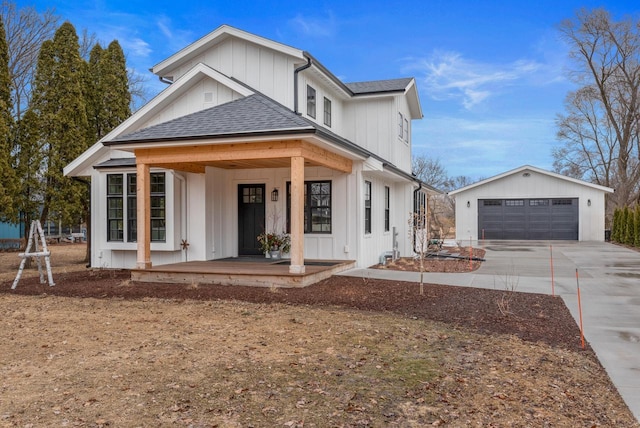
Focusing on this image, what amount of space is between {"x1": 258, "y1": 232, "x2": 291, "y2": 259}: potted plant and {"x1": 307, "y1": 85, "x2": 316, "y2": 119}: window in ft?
10.8

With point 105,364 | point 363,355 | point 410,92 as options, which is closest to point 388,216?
point 410,92

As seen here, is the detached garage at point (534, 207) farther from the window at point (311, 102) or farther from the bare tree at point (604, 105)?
the window at point (311, 102)

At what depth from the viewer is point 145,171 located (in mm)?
10906

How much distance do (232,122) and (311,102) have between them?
3.46 m

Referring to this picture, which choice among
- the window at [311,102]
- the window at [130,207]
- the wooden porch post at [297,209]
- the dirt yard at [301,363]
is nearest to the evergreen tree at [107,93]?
the window at [130,207]

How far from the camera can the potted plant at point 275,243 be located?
12883 millimetres

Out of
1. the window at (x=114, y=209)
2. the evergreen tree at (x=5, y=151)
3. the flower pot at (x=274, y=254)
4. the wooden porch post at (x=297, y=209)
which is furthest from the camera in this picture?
the evergreen tree at (x=5, y=151)

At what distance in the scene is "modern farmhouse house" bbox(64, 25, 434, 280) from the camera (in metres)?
11.2

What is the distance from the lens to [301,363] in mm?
5109

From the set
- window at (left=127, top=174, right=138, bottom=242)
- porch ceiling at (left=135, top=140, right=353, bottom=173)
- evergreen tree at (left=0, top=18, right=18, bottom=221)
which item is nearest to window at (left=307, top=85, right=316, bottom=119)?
porch ceiling at (left=135, top=140, right=353, bottom=173)

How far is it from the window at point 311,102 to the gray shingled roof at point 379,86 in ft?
7.65

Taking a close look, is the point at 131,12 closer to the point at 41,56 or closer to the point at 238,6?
the point at 238,6

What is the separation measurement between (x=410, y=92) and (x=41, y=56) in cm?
1189

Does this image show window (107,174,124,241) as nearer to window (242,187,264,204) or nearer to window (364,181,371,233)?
window (242,187,264,204)
